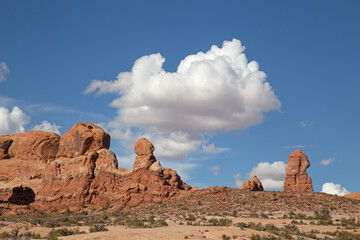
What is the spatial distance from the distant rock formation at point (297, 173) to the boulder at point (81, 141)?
96.7 feet

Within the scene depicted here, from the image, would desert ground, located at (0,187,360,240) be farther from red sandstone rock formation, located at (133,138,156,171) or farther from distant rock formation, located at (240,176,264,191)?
distant rock formation, located at (240,176,264,191)

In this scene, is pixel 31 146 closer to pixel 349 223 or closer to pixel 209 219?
pixel 209 219

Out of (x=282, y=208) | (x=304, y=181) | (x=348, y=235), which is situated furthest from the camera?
(x=304, y=181)

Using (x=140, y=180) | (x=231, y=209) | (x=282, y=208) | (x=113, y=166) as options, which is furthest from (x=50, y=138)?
(x=282, y=208)

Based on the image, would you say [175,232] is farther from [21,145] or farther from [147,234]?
[21,145]

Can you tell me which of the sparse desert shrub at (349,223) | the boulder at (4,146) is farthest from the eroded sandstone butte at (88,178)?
the sparse desert shrub at (349,223)

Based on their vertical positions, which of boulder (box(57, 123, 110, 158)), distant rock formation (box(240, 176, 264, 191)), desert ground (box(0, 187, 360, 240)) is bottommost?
desert ground (box(0, 187, 360, 240))

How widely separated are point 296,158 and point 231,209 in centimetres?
2340

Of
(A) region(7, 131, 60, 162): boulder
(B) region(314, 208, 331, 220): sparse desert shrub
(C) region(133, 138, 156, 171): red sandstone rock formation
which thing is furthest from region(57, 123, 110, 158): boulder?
(B) region(314, 208, 331, 220): sparse desert shrub

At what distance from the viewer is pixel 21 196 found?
56.3m

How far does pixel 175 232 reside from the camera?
86.2ft

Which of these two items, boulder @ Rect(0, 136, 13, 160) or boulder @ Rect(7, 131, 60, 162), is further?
boulder @ Rect(0, 136, 13, 160)

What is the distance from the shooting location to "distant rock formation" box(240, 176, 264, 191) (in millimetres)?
61566

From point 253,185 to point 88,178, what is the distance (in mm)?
25531
